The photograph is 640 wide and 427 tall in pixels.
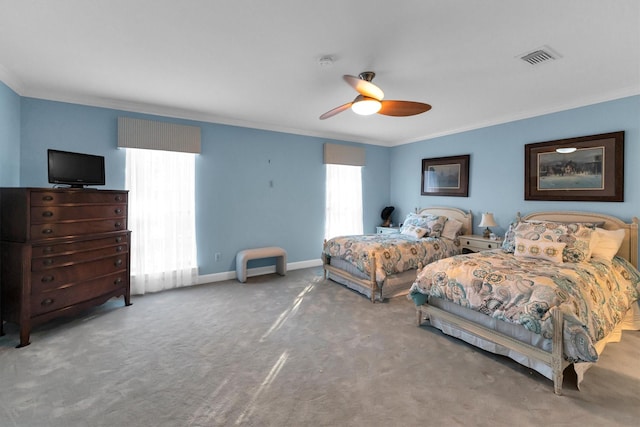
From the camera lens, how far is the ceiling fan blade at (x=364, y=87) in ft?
7.88

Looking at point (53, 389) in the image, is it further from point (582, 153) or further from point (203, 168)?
point (582, 153)

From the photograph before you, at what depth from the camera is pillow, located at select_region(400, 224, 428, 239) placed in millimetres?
4819

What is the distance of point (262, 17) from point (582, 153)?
4.16 metres

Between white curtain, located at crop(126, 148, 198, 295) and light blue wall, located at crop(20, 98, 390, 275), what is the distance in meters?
0.14

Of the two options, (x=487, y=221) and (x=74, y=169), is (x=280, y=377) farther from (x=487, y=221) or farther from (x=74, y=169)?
(x=487, y=221)

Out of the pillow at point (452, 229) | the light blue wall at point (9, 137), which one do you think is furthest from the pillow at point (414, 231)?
the light blue wall at point (9, 137)

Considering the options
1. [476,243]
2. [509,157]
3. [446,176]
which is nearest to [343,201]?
[446,176]

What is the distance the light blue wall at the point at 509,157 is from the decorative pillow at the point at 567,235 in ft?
2.56

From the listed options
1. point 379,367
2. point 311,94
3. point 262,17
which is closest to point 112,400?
point 379,367

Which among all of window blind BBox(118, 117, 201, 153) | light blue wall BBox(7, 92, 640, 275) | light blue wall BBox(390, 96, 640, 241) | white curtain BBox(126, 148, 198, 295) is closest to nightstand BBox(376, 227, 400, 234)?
light blue wall BBox(7, 92, 640, 275)

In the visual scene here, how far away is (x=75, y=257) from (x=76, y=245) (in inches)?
4.9

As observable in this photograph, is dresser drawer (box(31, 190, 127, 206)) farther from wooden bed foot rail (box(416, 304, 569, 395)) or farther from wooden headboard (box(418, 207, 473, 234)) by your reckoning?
wooden headboard (box(418, 207, 473, 234))

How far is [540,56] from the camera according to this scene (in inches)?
103

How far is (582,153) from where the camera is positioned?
3824 mm
